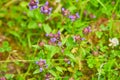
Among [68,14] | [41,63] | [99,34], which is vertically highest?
[68,14]

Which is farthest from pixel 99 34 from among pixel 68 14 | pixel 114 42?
pixel 68 14

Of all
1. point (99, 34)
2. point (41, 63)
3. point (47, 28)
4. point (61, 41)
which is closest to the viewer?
point (41, 63)

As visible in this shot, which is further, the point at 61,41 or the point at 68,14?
the point at 68,14

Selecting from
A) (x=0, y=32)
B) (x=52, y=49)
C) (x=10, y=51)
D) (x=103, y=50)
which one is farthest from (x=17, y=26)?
(x=103, y=50)

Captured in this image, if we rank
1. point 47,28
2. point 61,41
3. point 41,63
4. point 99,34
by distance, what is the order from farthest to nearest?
1. point 47,28
2. point 99,34
3. point 61,41
4. point 41,63

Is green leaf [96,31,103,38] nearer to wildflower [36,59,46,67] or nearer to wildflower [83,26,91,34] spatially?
wildflower [83,26,91,34]

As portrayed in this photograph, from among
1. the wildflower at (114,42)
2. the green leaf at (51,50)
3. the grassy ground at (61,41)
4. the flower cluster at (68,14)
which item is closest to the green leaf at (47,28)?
the grassy ground at (61,41)

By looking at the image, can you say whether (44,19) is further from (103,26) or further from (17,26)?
(103,26)

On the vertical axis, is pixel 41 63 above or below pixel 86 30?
below

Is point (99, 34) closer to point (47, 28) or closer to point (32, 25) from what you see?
point (47, 28)

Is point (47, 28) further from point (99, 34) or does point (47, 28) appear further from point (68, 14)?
point (99, 34)
